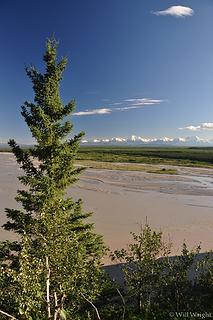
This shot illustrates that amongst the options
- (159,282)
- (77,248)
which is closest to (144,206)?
(159,282)

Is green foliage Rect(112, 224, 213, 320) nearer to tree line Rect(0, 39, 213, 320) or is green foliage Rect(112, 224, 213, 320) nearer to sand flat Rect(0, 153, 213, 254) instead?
tree line Rect(0, 39, 213, 320)

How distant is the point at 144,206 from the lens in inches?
1987

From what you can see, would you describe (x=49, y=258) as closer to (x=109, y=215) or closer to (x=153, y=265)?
(x=153, y=265)

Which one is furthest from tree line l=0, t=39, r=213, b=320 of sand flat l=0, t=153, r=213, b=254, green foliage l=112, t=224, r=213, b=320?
sand flat l=0, t=153, r=213, b=254

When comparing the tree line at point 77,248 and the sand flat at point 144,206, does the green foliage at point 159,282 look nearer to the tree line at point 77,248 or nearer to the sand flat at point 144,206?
the tree line at point 77,248

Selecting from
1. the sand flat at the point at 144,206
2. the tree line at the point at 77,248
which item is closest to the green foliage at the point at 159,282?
the tree line at the point at 77,248

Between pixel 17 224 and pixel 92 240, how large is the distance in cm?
399

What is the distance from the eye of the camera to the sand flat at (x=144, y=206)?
1446 inches

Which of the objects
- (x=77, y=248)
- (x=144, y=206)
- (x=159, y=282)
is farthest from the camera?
(x=144, y=206)

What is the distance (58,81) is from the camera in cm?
2089

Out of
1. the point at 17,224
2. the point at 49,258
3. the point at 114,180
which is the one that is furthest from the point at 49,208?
the point at 114,180

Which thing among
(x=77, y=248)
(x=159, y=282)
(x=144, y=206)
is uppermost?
(x=77, y=248)

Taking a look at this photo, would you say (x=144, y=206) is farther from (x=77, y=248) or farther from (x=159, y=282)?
(x=77, y=248)

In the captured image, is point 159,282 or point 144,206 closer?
point 159,282
